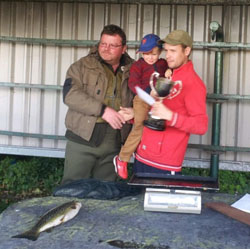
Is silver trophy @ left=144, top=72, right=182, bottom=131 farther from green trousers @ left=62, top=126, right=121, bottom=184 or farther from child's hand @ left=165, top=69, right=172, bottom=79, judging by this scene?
green trousers @ left=62, top=126, right=121, bottom=184

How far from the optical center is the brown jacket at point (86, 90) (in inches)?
148

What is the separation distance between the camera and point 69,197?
110 inches

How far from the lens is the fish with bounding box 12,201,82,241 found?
7.11 feet

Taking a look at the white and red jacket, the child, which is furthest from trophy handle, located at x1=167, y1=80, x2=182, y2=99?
the child

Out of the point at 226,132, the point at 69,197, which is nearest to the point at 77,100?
the point at 69,197

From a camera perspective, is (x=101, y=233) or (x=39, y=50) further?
(x=39, y=50)

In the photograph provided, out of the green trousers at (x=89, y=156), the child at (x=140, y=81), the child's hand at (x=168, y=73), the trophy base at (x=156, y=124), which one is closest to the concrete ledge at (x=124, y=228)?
the trophy base at (x=156, y=124)

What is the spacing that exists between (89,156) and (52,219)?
5.73 ft

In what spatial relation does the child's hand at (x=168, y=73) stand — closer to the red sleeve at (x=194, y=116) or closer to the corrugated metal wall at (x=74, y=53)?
the red sleeve at (x=194, y=116)

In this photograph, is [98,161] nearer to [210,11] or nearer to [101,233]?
[101,233]

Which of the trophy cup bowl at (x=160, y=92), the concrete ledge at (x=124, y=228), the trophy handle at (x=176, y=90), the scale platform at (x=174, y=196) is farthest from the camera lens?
the trophy handle at (x=176, y=90)

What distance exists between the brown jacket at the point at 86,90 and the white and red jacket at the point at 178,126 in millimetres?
565

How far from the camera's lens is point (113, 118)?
3.64 metres

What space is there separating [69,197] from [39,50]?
3.37 m
